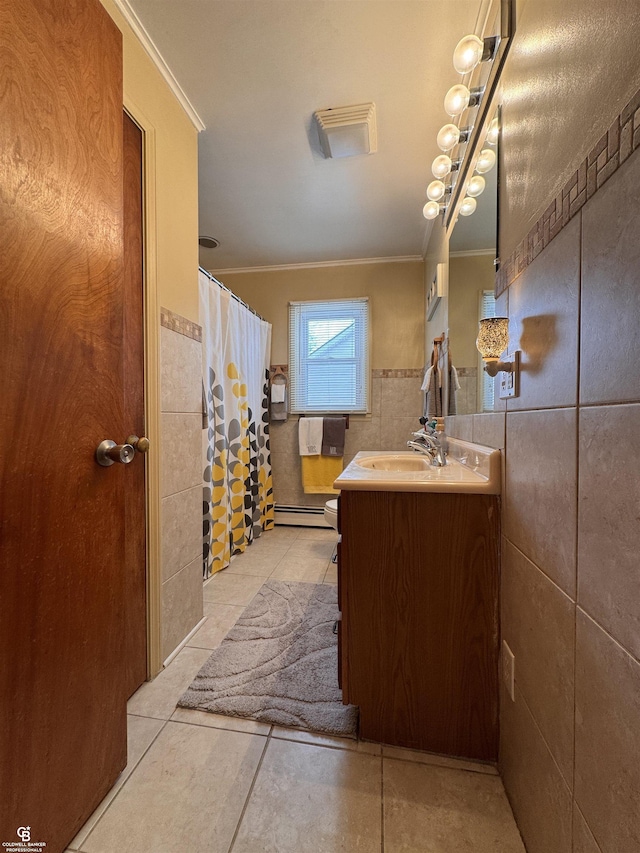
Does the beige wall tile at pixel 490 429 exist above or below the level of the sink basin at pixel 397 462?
above

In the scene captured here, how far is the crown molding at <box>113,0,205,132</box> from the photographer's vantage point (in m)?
1.15

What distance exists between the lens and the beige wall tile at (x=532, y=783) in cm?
63

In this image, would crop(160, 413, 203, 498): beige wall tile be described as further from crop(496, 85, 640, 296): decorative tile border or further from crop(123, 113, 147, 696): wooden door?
crop(496, 85, 640, 296): decorative tile border

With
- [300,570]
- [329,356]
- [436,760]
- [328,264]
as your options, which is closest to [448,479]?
[436,760]

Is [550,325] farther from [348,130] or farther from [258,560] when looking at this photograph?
[258,560]

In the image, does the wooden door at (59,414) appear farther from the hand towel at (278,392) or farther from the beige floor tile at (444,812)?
the hand towel at (278,392)

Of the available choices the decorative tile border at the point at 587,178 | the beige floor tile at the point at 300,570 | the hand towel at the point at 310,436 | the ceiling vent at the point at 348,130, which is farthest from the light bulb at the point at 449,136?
the beige floor tile at the point at 300,570

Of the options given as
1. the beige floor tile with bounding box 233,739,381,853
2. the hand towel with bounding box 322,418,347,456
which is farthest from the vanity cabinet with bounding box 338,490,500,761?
the hand towel with bounding box 322,418,347,456

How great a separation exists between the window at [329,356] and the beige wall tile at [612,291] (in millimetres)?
2435

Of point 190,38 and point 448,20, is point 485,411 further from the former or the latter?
point 190,38

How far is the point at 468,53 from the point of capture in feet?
3.58

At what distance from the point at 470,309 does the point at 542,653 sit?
119cm

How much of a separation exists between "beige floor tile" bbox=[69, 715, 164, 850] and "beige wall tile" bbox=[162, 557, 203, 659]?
0.25 m

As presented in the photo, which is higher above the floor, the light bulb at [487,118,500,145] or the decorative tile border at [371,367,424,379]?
the light bulb at [487,118,500,145]
